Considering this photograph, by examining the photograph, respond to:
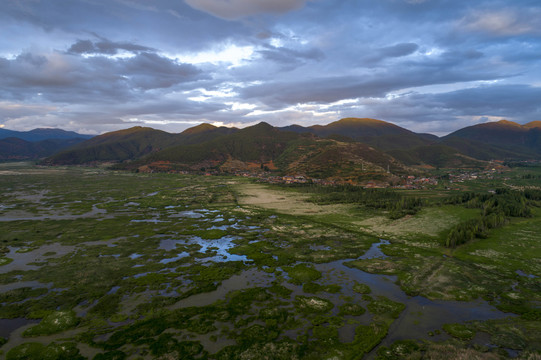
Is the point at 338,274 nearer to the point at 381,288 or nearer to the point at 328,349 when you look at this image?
the point at 381,288

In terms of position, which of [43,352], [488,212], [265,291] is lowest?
[265,291]

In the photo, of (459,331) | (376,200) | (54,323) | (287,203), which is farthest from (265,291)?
(376,200)

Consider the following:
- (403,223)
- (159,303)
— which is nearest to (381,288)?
(159,303)

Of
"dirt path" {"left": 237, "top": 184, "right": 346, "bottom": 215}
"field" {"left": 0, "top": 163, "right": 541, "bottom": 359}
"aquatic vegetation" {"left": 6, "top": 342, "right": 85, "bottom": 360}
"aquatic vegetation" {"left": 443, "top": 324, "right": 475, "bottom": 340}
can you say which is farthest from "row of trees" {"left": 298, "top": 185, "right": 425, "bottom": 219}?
"aquatic vegetation" {"left": 6, "top": 342, "right": 85, "bottom": 360}

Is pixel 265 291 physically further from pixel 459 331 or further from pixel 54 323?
pixel 54 323

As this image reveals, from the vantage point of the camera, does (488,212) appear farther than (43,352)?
Yes
